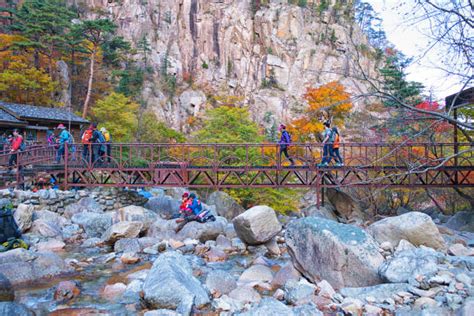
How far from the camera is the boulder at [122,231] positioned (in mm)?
11328

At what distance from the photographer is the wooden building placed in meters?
21.1

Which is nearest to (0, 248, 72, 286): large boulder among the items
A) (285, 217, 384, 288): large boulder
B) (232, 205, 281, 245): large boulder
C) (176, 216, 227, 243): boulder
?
(176, 216, 227, 243): boulder

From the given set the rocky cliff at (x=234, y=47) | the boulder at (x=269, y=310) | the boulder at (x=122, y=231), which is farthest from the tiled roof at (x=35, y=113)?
the rocky cliff at (x=234, y=47)

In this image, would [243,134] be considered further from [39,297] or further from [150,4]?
[150,4]

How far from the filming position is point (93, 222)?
1238 cm

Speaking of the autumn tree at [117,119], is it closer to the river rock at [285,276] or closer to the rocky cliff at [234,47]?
the river rock at [285,276]

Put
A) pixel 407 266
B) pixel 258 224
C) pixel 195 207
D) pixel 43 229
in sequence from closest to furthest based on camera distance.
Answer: pixel 407 266
pixel 258 224
pixel 43 229
pixel 195 207

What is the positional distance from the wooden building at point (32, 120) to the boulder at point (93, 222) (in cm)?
1064

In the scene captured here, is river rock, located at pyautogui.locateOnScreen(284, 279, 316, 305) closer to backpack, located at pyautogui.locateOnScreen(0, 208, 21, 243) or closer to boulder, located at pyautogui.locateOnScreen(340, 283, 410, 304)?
boulder, located at pyautogui.locateOnScreen(340, 283, 410, 304)

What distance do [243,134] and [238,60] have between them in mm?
37068

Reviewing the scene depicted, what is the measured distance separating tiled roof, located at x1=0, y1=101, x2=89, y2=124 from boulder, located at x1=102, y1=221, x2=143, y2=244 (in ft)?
46.4

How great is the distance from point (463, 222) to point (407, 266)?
30.8 ft

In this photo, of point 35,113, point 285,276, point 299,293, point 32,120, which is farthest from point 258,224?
point 35,113

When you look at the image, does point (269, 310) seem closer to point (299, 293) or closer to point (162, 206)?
point (299, 293)
